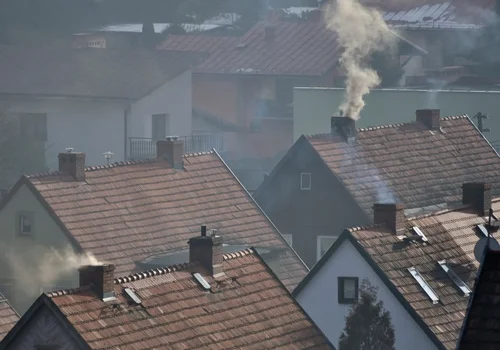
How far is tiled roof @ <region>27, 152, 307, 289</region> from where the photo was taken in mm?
36719

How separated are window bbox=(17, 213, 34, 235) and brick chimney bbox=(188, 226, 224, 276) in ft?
37.9

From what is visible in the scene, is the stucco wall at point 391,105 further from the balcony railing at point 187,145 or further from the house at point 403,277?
Answer: the house at point 403,277

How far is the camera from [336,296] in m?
29.4

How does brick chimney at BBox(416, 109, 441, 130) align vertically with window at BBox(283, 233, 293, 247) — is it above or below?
above

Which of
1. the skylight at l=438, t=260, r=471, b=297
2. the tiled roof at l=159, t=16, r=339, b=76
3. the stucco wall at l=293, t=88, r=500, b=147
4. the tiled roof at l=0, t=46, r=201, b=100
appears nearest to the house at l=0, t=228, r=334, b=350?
the skylight at l=438, t=260, r=471, b=297

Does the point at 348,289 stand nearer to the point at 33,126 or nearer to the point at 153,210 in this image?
the point at 153,210

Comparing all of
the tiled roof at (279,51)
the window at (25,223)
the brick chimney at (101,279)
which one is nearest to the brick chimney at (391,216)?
the brick chimney at (101,279)

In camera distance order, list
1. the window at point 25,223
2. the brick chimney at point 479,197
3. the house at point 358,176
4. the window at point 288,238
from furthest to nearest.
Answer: the window at point 288,238 < the house at point 358,176 < the window at point 25,223 < the brick chimney at point 479,197

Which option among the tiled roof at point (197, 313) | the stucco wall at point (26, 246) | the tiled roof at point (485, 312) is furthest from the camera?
the stucco wall at point (26, 246)

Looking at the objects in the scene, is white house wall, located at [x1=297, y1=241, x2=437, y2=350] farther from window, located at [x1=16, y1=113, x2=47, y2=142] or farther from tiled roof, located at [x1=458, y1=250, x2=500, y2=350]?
window, located at [x1=16, y1=113, x2=47, y2=142]

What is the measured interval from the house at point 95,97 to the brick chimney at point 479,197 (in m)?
32.4

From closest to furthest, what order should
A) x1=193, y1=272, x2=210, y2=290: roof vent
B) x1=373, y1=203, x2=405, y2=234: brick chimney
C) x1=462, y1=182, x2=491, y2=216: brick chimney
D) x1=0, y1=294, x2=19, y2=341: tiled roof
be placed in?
x1=193, y1=272, x2=210, y2=290: roof vent
x1=0, y1=294, x2=19, y2=341: tiled roof
x1=373, y1=203, x2=405, y2=234: brick chimney
x1=462, y1=182, x2=491, y2=216: brick chimney

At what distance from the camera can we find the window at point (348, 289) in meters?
29.1

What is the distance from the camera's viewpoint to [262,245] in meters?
38.6
